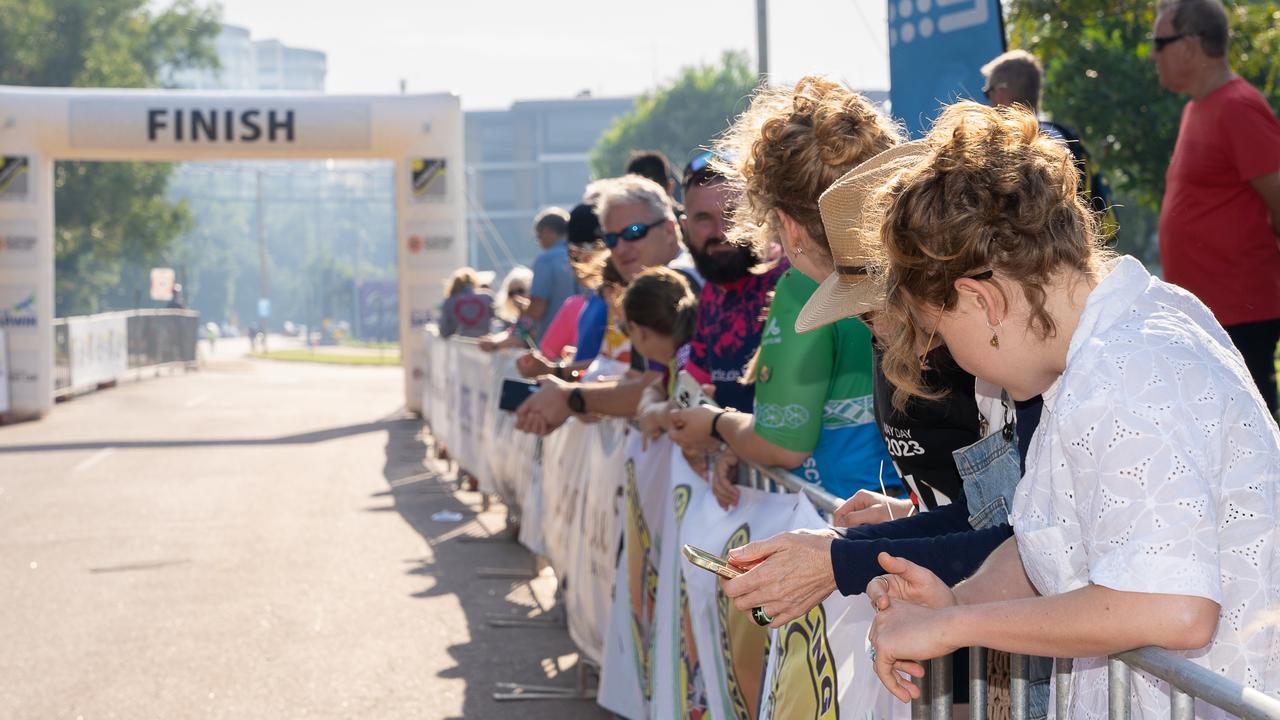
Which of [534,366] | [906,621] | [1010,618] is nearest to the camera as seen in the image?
[1010,618]

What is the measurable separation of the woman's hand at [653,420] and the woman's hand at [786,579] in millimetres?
2074

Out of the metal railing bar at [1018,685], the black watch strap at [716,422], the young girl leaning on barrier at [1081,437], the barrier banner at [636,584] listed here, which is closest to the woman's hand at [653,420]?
the barrier banner at [636,584]

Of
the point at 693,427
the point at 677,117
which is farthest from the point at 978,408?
the point at 677,117

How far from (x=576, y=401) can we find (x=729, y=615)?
2.67 metres

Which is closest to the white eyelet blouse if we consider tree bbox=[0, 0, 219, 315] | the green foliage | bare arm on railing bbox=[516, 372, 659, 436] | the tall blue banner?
the tall blue banner

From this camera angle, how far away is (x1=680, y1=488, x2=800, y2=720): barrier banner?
3463 mm

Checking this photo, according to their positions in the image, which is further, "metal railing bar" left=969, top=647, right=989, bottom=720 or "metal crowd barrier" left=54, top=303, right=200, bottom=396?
"metal crowd barrier" left=54, top=303, right=200, bottom=396

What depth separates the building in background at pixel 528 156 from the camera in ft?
346

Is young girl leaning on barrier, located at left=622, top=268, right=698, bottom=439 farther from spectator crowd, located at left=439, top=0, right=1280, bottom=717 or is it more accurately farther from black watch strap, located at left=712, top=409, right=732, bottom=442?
black watch strap, located at left=712, top=409, right=732, bottom=442

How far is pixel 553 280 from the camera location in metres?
10.4

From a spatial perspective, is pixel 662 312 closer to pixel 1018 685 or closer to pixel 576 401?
pixel 576 401

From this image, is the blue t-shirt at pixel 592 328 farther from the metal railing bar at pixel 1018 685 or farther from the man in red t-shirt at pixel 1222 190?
the metal railing bar at pixel 1018 685

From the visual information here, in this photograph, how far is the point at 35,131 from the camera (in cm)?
1964

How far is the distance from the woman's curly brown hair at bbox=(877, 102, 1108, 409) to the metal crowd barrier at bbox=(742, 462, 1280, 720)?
0.48m
